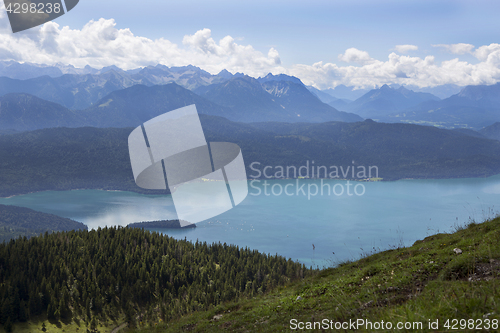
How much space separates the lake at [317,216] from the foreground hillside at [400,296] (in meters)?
77.8

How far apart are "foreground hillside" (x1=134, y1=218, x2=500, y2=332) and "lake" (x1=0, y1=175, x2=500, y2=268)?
77.8m

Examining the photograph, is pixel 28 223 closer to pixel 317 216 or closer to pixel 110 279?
pixel 317 216

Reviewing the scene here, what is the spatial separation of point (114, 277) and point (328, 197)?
15589 centimetres

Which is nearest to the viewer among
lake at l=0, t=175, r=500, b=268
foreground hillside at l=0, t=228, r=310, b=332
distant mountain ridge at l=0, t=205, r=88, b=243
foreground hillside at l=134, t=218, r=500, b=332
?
foreground hillside at l=134, t=218, r=500, b=332

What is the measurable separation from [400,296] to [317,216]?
13907 cm

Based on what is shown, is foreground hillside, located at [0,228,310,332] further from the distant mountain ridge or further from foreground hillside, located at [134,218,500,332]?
the distant mountain ridge

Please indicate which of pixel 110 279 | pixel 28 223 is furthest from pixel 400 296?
pixel 28 223

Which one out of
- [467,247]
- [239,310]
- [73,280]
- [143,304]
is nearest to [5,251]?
[73,280]

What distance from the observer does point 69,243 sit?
4788 centimetres

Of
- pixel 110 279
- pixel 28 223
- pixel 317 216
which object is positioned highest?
pixel 110 279

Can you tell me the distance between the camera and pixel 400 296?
6.74 m

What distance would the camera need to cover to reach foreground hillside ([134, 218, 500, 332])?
465cm

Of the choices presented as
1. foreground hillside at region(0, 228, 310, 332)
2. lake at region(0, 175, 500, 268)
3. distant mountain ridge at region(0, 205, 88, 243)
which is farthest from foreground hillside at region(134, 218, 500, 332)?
distant mountain ridge at region(0, 205, 88, 243)

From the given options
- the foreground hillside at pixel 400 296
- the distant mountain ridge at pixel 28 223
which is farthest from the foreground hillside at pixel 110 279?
the distant mountain ridge at pixel 28 223
